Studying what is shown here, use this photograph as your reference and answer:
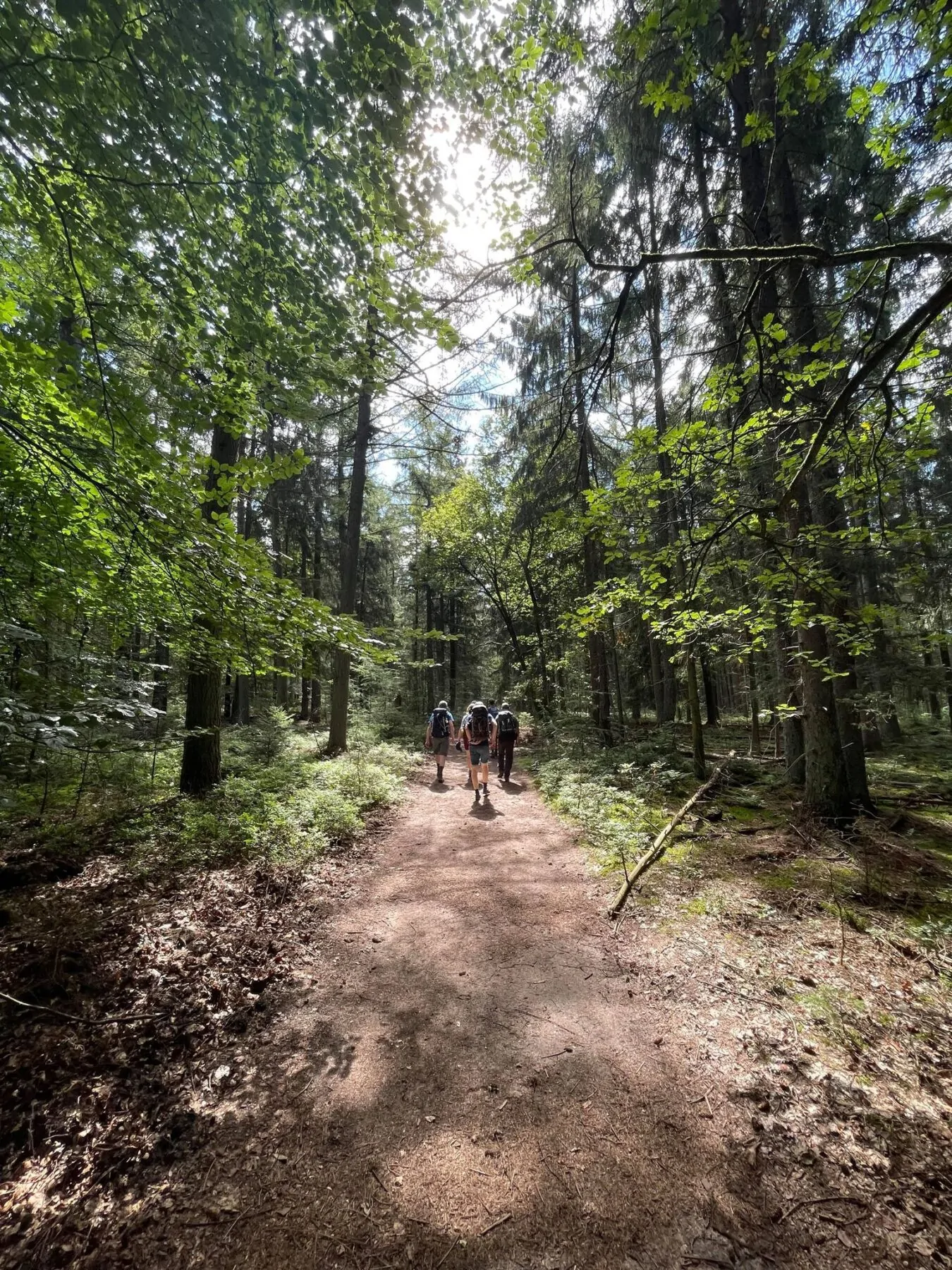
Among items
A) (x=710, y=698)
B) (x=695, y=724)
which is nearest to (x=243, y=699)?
(x=695, y=724)

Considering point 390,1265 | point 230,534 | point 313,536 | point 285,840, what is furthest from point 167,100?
point 313,536

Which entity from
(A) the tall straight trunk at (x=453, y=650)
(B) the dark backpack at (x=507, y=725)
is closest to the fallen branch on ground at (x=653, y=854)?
(B) the dark backpack at (x=507, y=725)

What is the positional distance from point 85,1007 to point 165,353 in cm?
482

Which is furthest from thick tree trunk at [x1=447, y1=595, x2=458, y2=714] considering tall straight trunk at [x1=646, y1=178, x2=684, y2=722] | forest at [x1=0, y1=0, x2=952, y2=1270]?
forest at [x1=0, y1=0, x2=952, y2=1270]

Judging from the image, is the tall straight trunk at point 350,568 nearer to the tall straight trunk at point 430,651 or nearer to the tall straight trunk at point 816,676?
the tall straight trunk at point 816,676

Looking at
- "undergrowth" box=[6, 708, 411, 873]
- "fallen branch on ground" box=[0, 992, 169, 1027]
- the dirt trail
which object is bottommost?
the dirt trail

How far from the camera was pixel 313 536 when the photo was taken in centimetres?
2019

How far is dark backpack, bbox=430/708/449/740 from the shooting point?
11117 mm

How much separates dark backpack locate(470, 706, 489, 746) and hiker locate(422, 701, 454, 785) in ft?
4.41

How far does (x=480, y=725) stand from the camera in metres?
9.84

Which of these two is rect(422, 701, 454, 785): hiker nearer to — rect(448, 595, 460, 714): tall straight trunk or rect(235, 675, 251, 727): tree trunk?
rect(235, 675, 251, 727): tree trunk

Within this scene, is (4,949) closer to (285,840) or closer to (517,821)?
(285,840)

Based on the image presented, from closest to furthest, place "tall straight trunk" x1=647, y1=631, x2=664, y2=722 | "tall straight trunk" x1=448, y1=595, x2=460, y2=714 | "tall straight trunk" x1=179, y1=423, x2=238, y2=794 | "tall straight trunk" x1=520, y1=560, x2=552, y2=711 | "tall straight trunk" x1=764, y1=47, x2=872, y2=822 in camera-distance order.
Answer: "tall straight trunk" x1=764, y1=47, x2=872, y2=822 < "tall straight trunk" x1=179, y1=423, x2=238, y2=794 < "tall straight trunk" x1=647, y1=631, x2=664, y2=722 < "tall straight trunk" x1=520, y1=560, x2=552, y2=711 < "tall straight trunk" x1=448, y1=595, x2=460, y2=714

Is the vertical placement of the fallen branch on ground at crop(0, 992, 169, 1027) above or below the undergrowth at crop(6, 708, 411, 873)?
below
